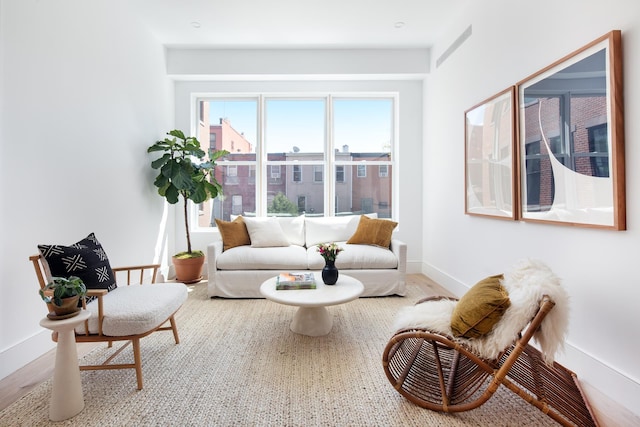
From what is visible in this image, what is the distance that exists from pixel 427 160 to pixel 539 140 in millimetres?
2227

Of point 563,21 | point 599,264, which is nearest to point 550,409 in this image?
point 599,264

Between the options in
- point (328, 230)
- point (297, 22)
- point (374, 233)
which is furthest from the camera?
point (328, 230)

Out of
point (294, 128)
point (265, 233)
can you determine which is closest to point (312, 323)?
point (265, 233)

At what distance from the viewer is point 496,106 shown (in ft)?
9.20

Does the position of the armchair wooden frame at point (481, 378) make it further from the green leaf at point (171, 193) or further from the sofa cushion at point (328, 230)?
the green leaf at point (171, 193)

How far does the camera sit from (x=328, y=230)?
421 centimetres

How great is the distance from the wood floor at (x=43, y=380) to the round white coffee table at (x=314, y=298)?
144cm

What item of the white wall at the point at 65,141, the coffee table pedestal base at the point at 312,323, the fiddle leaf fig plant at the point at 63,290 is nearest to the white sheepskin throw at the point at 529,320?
the coffee table pedestal base at the point at 312,323

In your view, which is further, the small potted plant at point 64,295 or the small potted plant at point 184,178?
the small potted plant at point 184,178

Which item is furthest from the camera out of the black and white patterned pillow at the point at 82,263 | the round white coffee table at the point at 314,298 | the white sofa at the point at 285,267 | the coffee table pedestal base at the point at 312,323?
the white sofa at the point at 285,267

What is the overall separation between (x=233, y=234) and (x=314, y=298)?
6.13 ft

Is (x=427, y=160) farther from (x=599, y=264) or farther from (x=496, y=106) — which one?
(x=599, y=264)

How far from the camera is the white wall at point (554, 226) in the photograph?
166 cm

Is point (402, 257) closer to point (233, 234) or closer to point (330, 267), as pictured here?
point (330, 267)
